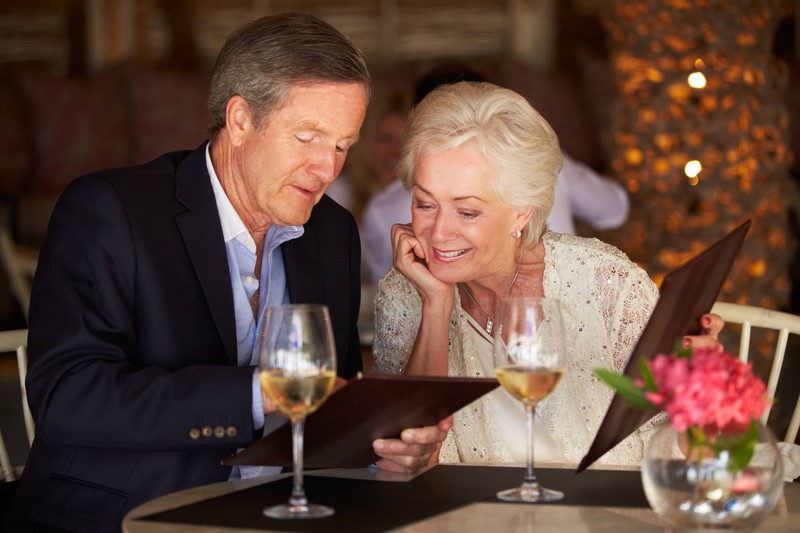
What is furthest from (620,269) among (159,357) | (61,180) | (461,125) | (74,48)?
(74,48)

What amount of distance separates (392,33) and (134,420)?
497 cm

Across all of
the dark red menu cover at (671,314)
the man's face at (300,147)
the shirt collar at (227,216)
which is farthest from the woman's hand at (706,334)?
the shirt collar at (227,216)

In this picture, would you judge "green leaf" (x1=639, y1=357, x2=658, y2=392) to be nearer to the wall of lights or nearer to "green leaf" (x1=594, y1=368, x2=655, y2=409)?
"green leaf" (x1=594, y1=368, x2=655, y2=409)

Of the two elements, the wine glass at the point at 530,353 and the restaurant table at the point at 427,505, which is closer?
the restaurant table at the point at 427,505

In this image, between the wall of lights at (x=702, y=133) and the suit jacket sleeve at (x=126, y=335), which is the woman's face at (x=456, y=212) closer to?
the suit jacket sleeve at (x=126, y=335)

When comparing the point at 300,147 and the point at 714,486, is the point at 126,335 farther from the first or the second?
the point at 714,486

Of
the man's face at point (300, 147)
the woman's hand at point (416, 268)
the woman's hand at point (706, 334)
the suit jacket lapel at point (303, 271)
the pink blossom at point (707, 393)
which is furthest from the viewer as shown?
the woman's hand at point (416, 268)

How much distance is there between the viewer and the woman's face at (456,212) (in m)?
2.24

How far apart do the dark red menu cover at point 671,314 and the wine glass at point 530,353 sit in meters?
0.09

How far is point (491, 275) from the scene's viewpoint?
2428mm

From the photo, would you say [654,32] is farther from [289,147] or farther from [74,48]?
[74,48]

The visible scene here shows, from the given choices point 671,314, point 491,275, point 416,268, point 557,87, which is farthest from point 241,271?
point 557,87

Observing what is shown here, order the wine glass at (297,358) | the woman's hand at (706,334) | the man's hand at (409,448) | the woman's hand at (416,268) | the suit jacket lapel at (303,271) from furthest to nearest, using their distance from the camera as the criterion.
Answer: the woman's hand at (416,268)
the suit jacket lapel at (303,271)
the woman's hand at (706,334)
the man's hand at (409,448)
the wine glass at (297,358)

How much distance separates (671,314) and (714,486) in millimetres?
335
